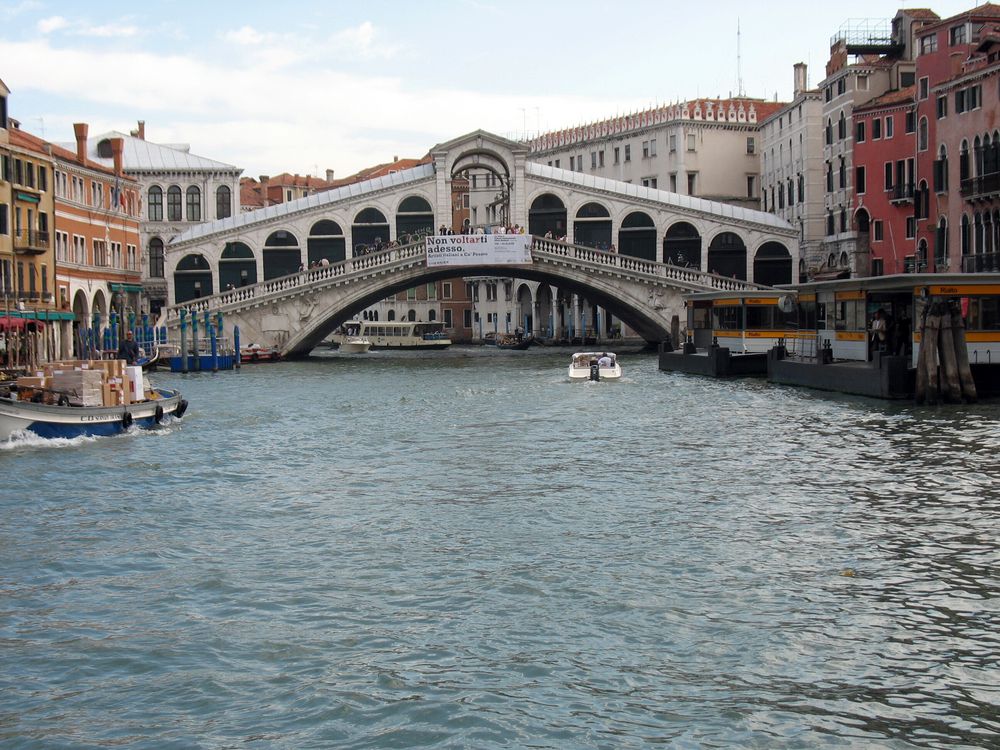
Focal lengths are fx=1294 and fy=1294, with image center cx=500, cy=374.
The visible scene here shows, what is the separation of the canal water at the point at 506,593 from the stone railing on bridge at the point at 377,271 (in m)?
26.1

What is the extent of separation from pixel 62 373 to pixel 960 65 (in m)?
28.9

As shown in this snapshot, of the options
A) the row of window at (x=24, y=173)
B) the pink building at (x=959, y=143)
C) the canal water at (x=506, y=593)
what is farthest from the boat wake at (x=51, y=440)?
the pink building at (x=959, y=143)

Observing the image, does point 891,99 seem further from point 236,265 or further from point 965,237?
point 236,265

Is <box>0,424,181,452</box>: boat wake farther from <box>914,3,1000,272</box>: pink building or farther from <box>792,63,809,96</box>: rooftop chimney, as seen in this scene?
<box>792,63,809,96</box>: rooftop chimney

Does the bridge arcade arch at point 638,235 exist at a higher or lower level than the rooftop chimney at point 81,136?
lower

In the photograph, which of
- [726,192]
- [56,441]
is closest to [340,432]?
[56,441]

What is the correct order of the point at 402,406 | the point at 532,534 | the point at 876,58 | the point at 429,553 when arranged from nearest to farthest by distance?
the point at 429,553 < the point at 532,534 < the point at 402,406 < the point at 876,58

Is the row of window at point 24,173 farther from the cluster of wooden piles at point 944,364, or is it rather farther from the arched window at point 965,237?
the arched window at point 965,237

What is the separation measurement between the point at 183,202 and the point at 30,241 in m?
24.5

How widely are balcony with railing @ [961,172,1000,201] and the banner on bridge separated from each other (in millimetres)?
15479

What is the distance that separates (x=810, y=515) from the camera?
45.6 feet

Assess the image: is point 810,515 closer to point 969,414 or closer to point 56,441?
point 969,414

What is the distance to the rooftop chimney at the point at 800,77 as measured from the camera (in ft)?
190

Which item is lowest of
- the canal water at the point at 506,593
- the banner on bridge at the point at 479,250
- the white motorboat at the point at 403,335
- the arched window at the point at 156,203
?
the canal water at the point at 506,593
